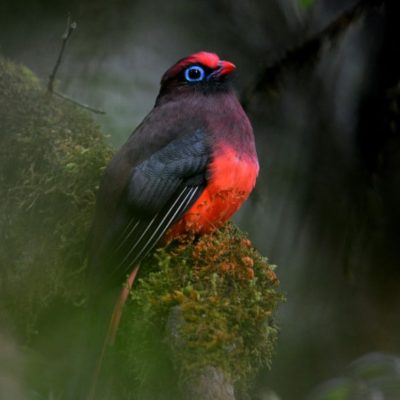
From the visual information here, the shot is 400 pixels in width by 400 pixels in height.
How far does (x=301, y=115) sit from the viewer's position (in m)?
3.91

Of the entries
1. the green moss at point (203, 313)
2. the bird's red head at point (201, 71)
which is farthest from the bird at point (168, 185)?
the bird's red head at point (201, 71)

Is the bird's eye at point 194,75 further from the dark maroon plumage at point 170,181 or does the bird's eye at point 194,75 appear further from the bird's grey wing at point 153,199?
the bird's grey wing at point 153,199

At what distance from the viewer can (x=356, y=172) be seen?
11.1 feet

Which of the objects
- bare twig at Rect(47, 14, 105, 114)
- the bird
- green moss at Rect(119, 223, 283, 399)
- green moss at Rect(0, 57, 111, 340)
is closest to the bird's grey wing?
the bird

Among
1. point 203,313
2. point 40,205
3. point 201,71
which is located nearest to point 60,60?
point 40,205

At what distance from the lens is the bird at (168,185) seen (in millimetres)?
2986

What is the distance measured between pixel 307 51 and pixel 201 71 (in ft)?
2.19

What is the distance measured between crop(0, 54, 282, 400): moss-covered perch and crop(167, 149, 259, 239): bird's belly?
82mm

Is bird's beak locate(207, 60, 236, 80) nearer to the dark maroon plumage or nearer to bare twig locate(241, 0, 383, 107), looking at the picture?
the dark maroon plumage

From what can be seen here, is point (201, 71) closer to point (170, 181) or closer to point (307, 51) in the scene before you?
point (307, 51)

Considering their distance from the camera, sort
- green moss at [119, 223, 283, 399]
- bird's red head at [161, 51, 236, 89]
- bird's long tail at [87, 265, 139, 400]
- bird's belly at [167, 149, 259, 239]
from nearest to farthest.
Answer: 1. green moss at [119, 223, 283, 399]
2. bird's long tail at [87, 265, 139, 400]
3. bird's belly at [167, 149, 259, 239]
4. bird's red head at [161, 51, 236, 89]

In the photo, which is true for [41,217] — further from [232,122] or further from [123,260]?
[232,122]

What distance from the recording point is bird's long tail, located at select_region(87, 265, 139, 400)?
8.75ft

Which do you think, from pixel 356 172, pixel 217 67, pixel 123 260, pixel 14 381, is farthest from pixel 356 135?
pixel 14 381
